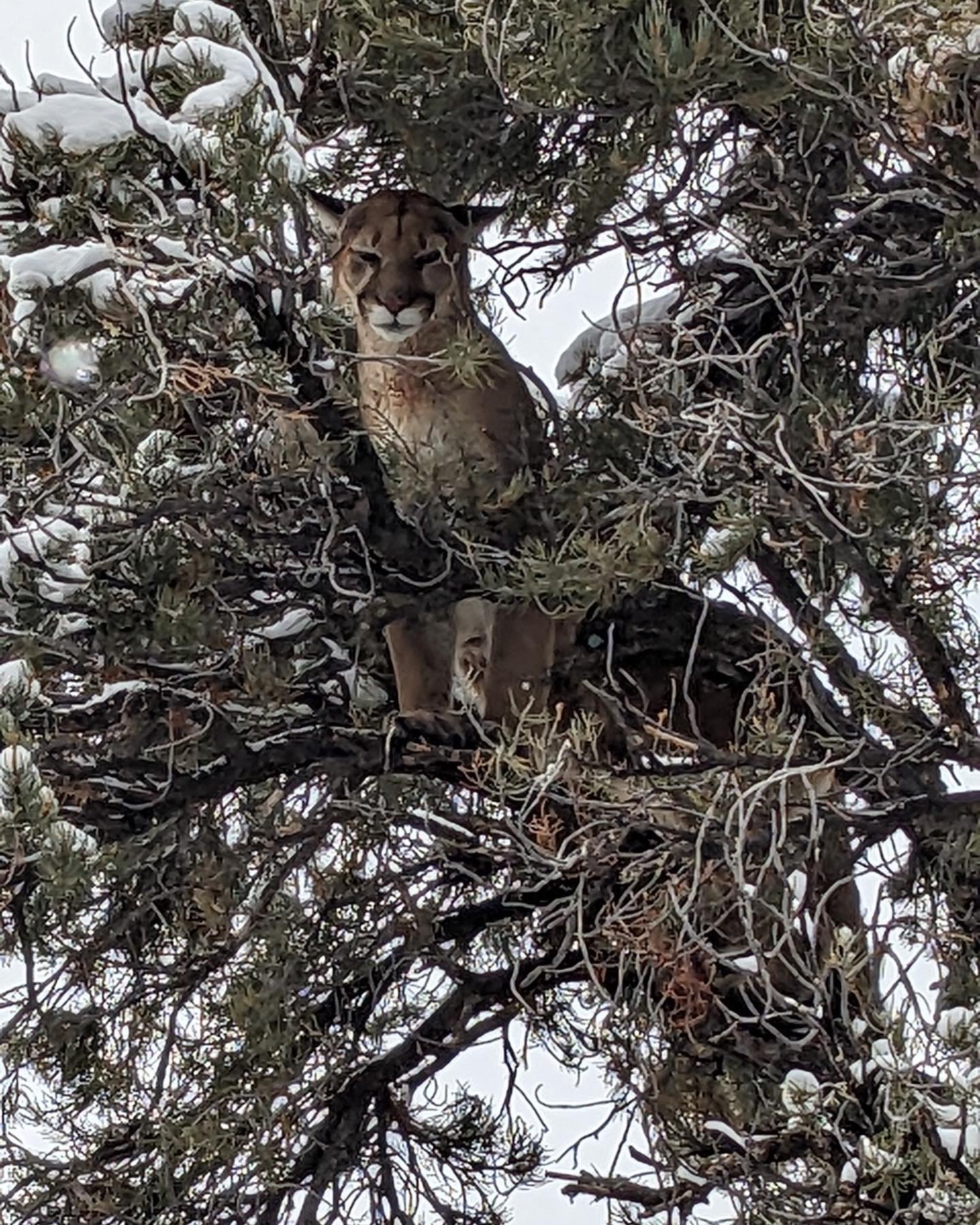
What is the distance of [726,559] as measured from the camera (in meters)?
3.37

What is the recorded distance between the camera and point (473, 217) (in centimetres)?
435

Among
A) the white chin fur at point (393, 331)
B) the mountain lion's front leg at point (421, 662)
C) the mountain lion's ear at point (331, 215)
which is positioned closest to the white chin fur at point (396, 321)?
the white chin fur at point (393, 331)

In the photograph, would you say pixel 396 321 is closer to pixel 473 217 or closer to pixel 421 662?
pixel 473 217

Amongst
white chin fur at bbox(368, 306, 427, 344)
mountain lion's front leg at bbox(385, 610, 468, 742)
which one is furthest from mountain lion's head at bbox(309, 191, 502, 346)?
mountain lion's front leg at bbox(385, 610, 468, 742)

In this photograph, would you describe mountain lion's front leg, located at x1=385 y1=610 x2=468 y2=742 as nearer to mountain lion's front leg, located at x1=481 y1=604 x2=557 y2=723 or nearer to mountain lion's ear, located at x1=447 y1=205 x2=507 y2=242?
mountain lion's front leg, located at x1=481 y1=604 x2=557 y2=723

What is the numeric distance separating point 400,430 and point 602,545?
1105 mm

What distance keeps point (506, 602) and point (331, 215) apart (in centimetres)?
126

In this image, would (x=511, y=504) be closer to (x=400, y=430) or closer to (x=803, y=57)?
(x=400, y=430)

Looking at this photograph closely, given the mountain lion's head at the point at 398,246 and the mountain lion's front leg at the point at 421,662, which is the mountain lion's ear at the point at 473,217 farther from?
the mountain lion's front leg at the point at 421,662

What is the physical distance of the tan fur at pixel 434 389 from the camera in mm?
Answer: 4316

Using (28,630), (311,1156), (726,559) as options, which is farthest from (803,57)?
(311,1156)

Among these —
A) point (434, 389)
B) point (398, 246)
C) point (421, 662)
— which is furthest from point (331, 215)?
point (421, 662)

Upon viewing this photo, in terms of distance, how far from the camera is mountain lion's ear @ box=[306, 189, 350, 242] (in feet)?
14.2

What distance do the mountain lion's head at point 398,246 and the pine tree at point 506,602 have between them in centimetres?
16
